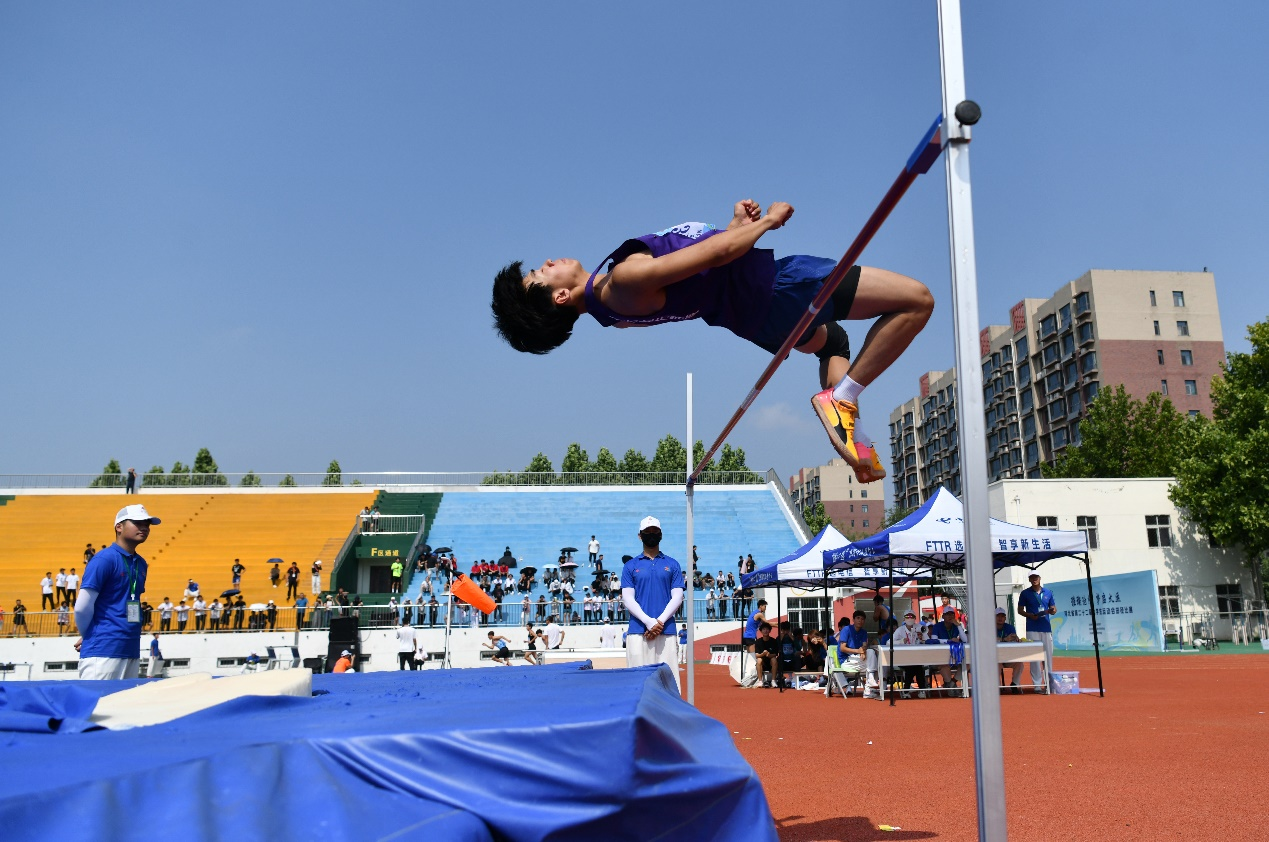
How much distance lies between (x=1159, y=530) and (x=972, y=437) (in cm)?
3085

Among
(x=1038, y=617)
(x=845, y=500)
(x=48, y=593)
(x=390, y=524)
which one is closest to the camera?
(x=1038, y=617)

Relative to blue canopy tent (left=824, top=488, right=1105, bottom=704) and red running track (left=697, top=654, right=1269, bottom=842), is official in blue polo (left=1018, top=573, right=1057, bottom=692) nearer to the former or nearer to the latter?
blue canopy tent (left=824, top=488, right=1105, bottom=704)

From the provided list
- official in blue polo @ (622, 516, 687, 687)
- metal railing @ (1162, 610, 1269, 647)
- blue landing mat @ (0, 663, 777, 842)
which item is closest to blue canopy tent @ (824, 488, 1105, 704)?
official in blue polo @ (622, 516, 687, 687)

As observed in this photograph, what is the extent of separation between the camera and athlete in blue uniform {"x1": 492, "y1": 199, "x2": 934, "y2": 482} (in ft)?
9.03

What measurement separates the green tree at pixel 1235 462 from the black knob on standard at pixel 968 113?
92.8 feet

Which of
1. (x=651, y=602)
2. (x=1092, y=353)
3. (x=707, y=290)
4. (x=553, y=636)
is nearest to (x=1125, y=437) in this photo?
(x=1092, y=353)

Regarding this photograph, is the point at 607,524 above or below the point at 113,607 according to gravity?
above

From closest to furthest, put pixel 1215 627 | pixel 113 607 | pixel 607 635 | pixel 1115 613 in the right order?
pixel 113 607, pixel 607 635, pixel 1115 613, pixel 1215 627

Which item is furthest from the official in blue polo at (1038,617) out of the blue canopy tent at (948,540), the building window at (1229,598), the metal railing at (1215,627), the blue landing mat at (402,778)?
the building window at (1229,598)

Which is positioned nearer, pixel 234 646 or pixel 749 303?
pixel 749 303

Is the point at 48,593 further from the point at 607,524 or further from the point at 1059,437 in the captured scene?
the point at 1059,437

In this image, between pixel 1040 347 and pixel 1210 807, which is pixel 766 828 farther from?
pixel 1040 347

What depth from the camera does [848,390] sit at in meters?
2.87

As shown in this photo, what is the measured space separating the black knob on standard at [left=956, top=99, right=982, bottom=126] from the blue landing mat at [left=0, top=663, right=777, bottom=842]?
131 centimetres
